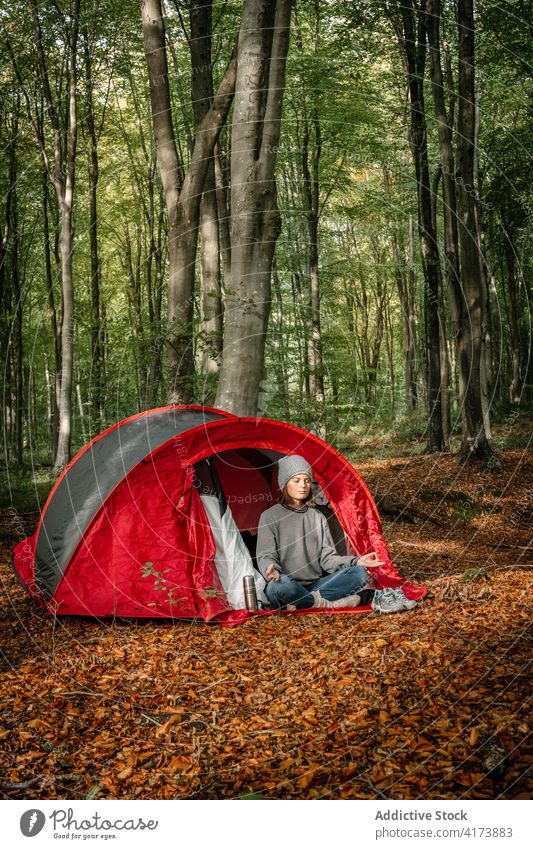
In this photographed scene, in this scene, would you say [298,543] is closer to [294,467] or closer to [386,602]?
[294,467]

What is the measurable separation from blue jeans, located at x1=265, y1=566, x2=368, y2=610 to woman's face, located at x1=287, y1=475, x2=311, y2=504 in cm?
79

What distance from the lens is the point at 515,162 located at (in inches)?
792

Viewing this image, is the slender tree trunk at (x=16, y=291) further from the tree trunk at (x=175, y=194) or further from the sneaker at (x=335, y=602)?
the sneaker at (x=335, y=602)

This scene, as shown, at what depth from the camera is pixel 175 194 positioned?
11148 mm

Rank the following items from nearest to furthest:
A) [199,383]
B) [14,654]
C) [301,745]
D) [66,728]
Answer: [301,745] → [66,728] → [14,654] → [199,383]

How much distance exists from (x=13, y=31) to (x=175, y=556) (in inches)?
669

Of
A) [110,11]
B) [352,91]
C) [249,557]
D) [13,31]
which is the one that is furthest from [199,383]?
Answer: [13,31]

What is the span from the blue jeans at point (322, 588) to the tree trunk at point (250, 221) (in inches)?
100.0

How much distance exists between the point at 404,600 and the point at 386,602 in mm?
159

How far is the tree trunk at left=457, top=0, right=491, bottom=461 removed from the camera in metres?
13.5

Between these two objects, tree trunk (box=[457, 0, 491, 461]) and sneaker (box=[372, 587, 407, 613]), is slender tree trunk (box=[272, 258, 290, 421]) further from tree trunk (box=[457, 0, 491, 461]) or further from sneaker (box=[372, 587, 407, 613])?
sneaker (box=[372, 587, 407, 613])

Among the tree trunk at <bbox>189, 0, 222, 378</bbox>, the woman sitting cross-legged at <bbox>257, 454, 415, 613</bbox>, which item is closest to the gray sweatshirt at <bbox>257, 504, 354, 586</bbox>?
the woman sitting cross-legged at <bbox>257, 454, 415, 613</bbox>

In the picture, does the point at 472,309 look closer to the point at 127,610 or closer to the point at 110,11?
the point at 127,610

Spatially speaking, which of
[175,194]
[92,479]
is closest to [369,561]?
[92,479]
